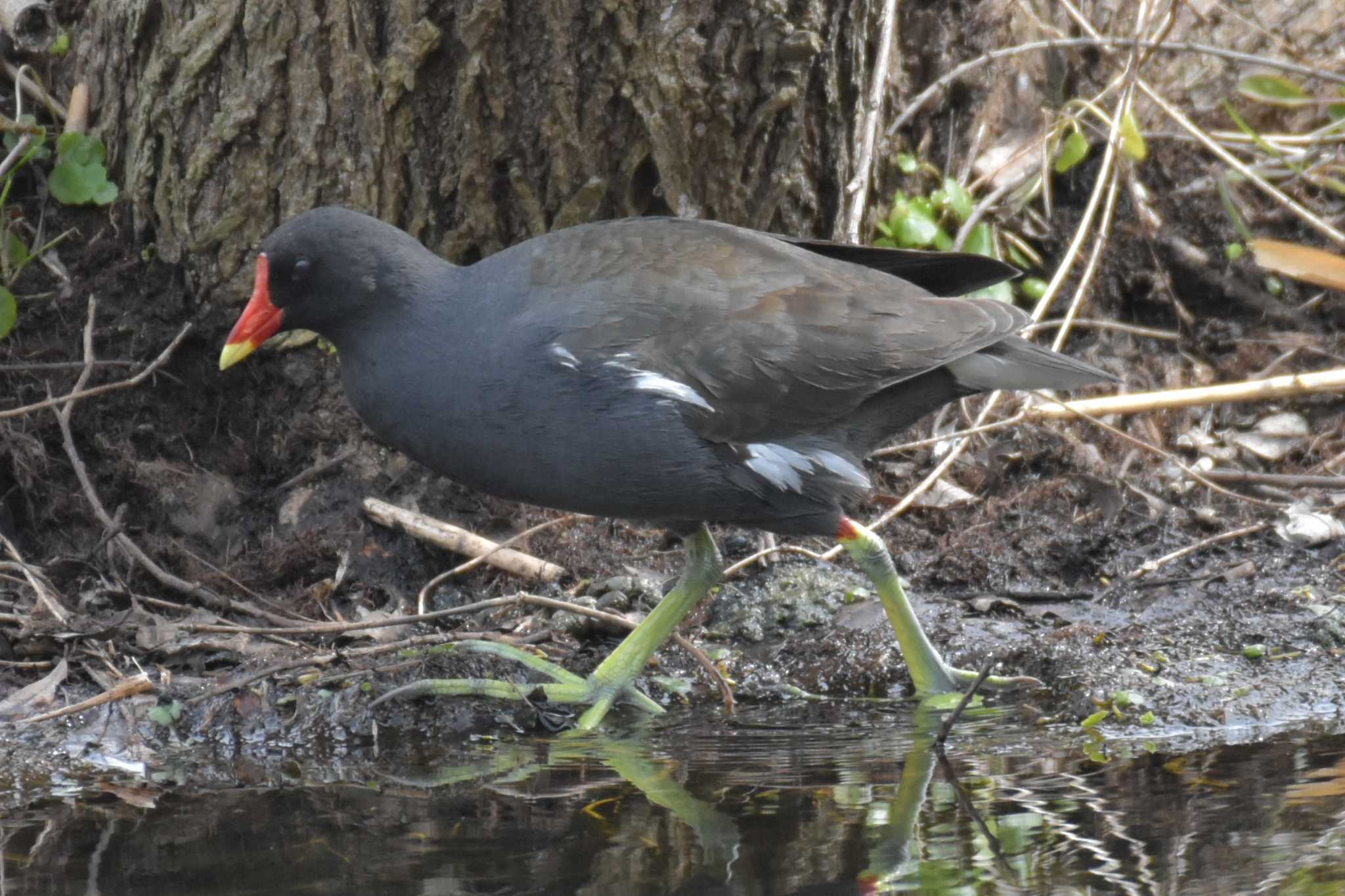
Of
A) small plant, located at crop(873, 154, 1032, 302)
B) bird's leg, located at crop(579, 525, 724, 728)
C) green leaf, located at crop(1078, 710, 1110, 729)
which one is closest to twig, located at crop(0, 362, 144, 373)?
bird's leg, located at crop(579, 525, 724, 728)

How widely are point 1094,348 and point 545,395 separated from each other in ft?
9.10

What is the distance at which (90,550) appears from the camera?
13.7 feet

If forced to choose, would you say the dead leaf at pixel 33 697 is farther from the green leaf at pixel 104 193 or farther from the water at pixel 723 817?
the green leaf at pixel 104 193

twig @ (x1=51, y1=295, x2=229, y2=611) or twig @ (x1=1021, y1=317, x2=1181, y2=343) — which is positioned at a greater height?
twig @ (x1=1021, y1=317, x2=1181, y2=343)

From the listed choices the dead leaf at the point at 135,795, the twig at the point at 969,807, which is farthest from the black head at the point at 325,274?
the twig at the point at 969,807

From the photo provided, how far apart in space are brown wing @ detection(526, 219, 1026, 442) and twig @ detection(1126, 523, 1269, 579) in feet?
3.20

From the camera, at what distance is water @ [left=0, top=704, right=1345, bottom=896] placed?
8.38 feet

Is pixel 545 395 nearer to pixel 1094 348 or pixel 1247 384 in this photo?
pixel 1247 384

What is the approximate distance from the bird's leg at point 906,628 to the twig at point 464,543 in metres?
0.92

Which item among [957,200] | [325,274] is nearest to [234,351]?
[325,274]

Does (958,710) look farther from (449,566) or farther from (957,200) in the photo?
(957,200)

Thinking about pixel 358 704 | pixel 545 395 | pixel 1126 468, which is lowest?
pixel 358 704

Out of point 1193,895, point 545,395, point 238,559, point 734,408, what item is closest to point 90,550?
point 238,559

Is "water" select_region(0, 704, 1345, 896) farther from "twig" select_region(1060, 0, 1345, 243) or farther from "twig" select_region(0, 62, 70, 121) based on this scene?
"twig" select_region(1060, 0, 1345, 243)
